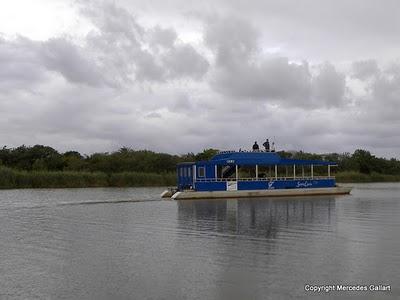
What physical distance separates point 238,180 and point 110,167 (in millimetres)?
42889

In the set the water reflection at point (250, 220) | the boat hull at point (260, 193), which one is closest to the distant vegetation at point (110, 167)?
the boat hull at point (260, 193)

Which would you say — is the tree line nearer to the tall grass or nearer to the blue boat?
the tall grass

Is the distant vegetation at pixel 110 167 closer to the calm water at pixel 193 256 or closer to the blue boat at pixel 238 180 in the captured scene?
the blue boat at pixel 238 180

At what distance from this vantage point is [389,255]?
50.4 ft

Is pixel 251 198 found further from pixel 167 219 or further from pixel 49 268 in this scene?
pixel 49 268

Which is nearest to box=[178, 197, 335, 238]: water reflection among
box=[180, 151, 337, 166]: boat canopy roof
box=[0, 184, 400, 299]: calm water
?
box=[0, 184, 400, 299]: calm water

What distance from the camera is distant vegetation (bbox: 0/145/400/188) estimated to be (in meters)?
62.4

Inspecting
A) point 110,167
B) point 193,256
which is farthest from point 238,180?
point 110,167

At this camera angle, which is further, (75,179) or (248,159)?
(75,179)

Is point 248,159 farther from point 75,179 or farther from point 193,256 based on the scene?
point 193,256

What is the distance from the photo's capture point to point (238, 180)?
46.7m

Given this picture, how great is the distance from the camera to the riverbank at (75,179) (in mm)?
60656

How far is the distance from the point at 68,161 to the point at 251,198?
51.0 meters

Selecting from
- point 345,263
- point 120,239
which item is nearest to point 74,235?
point 120,239
